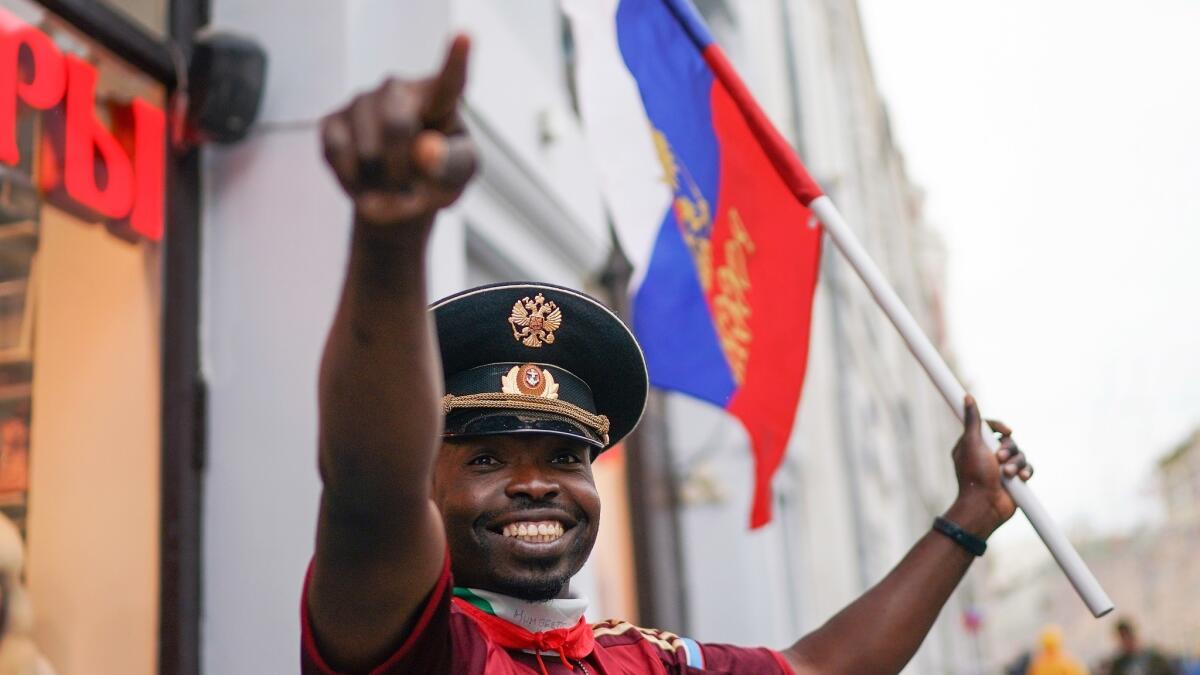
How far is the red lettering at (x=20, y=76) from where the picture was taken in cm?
304

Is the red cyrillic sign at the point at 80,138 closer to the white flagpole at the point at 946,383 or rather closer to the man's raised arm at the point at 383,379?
the white flagpole at the point at 946,383

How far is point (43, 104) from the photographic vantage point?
3.17m

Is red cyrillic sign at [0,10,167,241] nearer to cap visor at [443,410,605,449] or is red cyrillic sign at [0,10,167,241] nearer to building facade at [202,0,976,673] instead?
building facade at [202,0,976,673]

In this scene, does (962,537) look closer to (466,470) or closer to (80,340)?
(466,470)

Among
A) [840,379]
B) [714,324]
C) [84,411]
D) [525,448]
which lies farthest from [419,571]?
[840,379]

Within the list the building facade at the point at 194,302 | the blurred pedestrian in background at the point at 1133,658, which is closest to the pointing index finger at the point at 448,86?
the building facade at the point at 194,302

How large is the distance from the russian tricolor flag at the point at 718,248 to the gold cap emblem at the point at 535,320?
1.07m

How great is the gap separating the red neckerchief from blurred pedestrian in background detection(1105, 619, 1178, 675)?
9.30 m

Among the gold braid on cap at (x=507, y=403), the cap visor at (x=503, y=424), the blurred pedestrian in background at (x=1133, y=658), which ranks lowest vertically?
the blurred pedestrian in background at (x=1133, y=658)

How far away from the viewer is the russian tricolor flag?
3.25m

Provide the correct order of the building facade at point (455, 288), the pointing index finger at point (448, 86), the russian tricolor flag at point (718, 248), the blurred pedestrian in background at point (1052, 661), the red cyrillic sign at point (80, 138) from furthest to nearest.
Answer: the blurred pedestrian in background at point (1052, 661) → the building facade at point (455, 288) → the russian tricolor flag at point (718, 248) → the red cyrillic sign at point (80, 138) → the pointing index finger at point (448, 86)

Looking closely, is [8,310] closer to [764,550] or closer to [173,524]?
[173,524]

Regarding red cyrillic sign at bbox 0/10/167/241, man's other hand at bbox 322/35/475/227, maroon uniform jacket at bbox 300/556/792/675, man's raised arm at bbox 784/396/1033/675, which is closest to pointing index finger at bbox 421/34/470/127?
man's other hand at bbox 322/35/475/227

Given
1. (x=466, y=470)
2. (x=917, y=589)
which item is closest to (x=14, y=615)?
(x=466, y=470)
